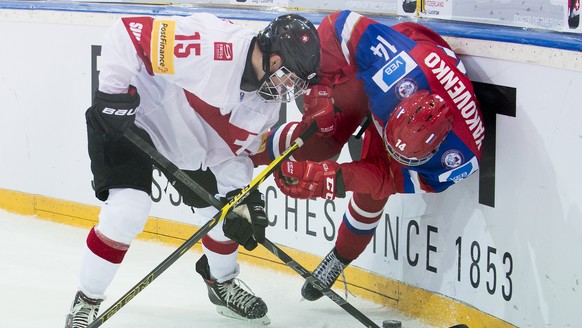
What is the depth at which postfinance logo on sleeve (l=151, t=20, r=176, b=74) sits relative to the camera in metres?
3.23

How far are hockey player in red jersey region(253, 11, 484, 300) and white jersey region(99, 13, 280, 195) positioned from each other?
0.19 metres

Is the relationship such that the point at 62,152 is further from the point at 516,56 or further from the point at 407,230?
the point at 516,56

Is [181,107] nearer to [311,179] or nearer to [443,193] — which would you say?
[311,179]

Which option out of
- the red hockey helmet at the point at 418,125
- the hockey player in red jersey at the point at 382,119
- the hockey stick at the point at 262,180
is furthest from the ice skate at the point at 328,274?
the red hockey helmet at the point at 418,125

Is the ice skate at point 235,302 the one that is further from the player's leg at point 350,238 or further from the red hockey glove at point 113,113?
the red hockey glove at point 113,113

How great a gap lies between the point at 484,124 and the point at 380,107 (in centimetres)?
35

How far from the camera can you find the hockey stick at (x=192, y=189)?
11.0 feet

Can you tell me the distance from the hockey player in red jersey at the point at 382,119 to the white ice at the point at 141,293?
0.33 metres

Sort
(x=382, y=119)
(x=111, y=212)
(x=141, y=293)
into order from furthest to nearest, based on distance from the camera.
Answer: (x=141, y=293), (x=382, y=119), (x=111, y=212)

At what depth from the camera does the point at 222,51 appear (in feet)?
10.7

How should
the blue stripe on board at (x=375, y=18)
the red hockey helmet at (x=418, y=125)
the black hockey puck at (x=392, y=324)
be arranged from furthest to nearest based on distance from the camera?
the black hockey puck at (x=392, y=324) < the red hockey helmet at (x=418, y=125) < the blue stripe on board at (x=375, y=18)

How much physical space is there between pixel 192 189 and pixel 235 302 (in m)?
0.58

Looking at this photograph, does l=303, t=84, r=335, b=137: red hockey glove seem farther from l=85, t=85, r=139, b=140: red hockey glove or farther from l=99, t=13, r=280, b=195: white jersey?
l=85, t=85, r=139, b=140: red hockey glove

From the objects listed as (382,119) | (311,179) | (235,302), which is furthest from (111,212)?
(382,119)
